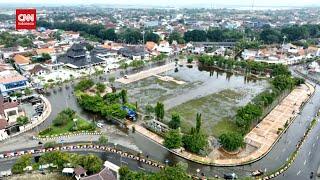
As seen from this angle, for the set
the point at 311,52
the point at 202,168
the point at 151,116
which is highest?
the point at 311,52

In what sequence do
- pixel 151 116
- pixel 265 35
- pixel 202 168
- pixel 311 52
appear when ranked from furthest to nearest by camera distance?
pixel 265 35
pixel 311 52
pixel 151 116
pixel 202 168

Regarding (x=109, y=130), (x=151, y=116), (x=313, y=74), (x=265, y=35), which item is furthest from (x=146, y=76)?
(x=265, y=35)

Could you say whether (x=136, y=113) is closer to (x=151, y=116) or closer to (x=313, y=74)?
(x=151, y=116)

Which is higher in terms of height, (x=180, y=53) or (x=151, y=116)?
(x=180, y=53)

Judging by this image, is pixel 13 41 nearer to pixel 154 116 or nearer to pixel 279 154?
pixel 154 116

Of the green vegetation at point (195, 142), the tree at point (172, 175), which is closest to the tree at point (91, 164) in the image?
the tree at point (172, 175)

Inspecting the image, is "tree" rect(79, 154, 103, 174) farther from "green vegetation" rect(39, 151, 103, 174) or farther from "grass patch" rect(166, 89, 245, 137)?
"grass patch" rect(166, 89, 245, 137)

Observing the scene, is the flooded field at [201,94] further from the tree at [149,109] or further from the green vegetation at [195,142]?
the green vegetation at [195,142]

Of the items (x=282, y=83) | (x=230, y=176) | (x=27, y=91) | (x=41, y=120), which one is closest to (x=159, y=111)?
(x=230, y=176)
